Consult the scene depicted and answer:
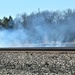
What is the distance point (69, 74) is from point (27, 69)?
8.42ft

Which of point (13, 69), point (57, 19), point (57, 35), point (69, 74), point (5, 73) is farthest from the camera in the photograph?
point (57, 19)

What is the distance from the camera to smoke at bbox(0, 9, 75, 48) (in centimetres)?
3550

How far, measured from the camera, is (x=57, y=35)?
36094mm

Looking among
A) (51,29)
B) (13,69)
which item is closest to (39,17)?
(51,29)

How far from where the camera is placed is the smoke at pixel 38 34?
3550 centimetres

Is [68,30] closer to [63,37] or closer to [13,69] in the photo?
[63,37]

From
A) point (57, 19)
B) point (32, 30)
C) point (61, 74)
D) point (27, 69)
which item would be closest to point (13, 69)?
point (27, 69)

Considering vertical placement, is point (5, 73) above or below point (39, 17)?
below

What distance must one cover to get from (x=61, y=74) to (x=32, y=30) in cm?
2432

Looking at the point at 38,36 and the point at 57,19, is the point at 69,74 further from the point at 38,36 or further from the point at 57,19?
the point at 57,19

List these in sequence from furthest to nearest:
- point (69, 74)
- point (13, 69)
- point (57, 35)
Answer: point (57, 35), point (13, 69), point (69, 74)

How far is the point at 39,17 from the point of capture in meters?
37.8

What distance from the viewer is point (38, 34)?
1421 inches

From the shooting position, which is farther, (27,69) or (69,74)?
(27,69)
